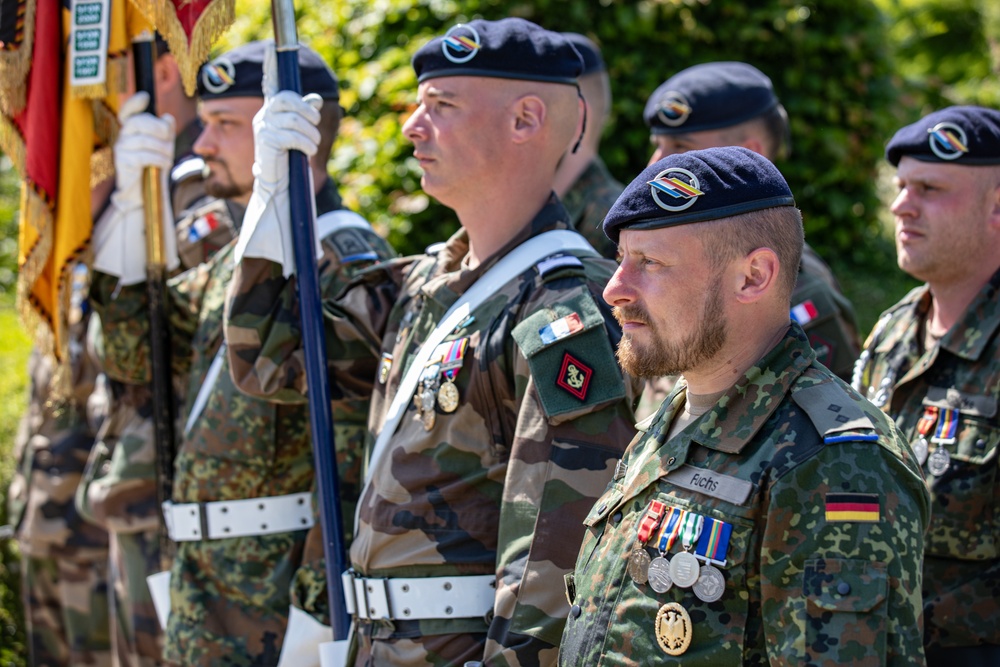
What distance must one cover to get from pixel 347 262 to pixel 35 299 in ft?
4.16

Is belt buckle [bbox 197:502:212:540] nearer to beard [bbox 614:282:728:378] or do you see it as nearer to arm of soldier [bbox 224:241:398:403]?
arm of soldier [bbox 224:241:398:403]

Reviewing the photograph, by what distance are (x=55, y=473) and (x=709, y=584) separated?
4.30m

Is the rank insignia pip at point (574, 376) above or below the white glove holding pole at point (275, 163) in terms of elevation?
below

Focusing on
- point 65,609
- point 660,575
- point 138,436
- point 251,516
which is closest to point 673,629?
point 660,575

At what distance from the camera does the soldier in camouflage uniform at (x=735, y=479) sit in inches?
77.8

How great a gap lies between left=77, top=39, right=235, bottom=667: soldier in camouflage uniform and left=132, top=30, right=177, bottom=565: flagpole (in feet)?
0.73

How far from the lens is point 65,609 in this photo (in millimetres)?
5680

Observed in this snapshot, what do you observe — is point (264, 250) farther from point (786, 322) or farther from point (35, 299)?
point (786, 322)

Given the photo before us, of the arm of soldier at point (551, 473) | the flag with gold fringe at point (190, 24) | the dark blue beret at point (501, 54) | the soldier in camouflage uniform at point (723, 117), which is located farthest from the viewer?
the soldier in camouflage uniform at point (723, 117)

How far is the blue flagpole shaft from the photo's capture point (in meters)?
3.46

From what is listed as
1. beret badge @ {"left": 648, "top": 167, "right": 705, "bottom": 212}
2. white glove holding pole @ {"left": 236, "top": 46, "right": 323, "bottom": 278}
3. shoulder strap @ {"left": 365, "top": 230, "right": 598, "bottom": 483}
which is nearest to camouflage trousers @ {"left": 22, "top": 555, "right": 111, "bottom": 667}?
white glove holding pole @ {"left": 236, "top": 46, "right": 323, "bottom": 278}

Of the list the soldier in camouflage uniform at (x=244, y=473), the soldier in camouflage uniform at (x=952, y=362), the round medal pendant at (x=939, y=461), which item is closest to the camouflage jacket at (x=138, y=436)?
the soldier in camouflage uniform at (x=244, y=473)

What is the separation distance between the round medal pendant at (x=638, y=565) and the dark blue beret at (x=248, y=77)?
7.88 feet

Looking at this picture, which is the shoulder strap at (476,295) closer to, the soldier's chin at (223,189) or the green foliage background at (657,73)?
the soldier's chin at (223,189)
